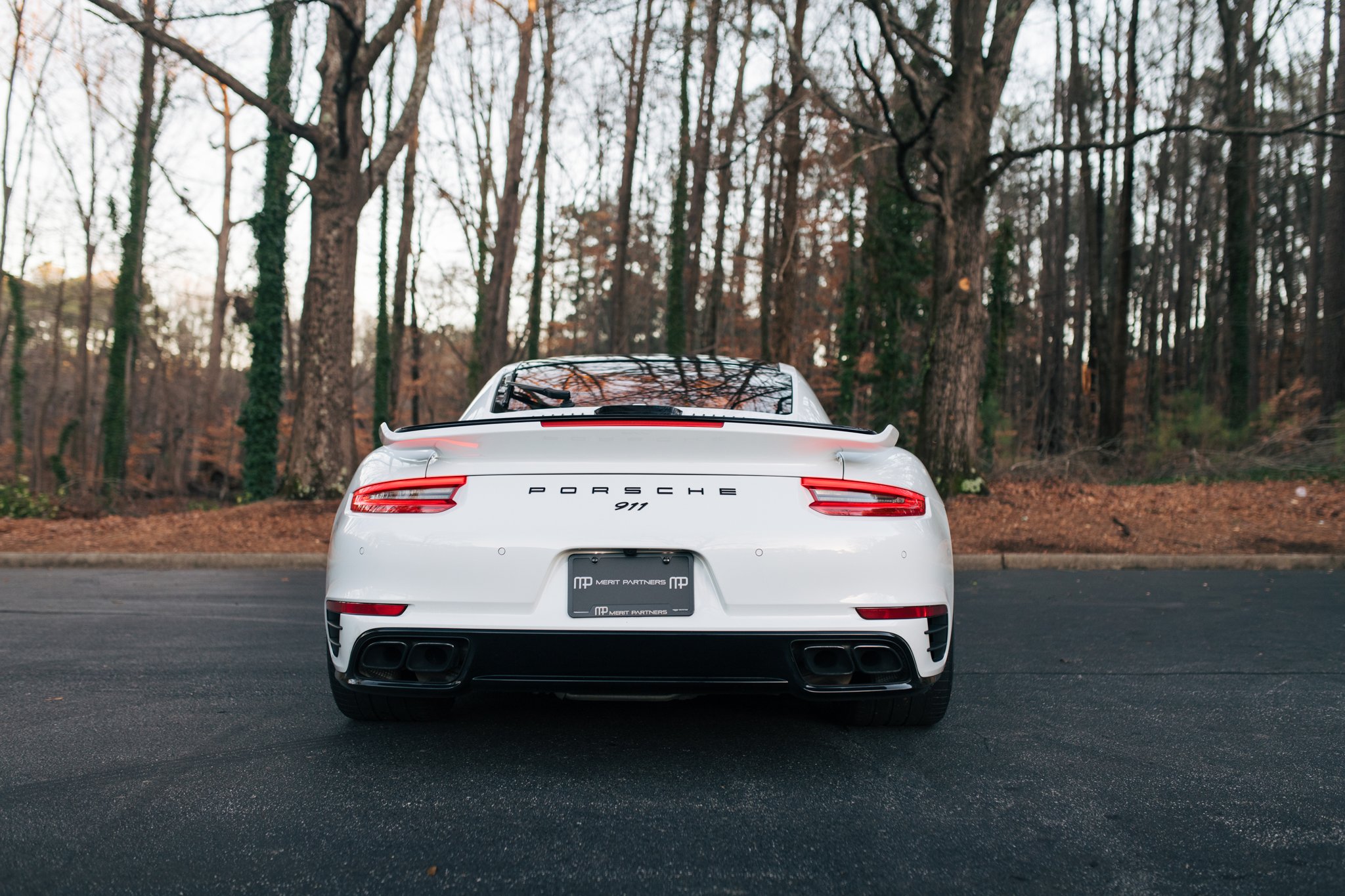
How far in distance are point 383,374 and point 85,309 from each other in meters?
9.96

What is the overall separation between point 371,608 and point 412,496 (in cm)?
37

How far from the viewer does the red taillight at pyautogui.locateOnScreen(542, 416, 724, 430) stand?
3.18 metres

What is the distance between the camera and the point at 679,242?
2608 centimetres

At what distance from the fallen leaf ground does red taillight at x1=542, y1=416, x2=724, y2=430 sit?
7.75 metres

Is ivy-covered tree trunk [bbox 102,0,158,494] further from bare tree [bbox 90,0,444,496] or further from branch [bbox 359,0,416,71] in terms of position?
branch [bbox 359,0,416,71]

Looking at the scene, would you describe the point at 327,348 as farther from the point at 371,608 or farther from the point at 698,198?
the point at 698,198

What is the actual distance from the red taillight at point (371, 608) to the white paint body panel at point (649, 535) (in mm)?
17

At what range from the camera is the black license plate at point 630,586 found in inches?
116

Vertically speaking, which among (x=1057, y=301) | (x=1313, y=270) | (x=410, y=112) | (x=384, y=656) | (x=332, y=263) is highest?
(x=1313, y=270)

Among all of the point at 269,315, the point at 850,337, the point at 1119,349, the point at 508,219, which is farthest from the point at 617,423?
the point at 850,337

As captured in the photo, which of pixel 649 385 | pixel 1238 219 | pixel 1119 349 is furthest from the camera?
pixel 1119 349

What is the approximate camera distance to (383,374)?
30.7 m

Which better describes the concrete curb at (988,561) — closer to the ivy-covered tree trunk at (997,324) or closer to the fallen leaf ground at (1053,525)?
the fallen leaf ground at (1053,525)

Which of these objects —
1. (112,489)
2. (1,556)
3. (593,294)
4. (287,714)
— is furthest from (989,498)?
(593,294)
